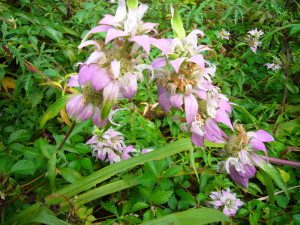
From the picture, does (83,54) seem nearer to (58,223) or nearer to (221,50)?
(221,50)

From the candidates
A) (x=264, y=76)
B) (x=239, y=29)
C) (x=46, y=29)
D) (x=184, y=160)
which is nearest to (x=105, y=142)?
(x=184, y=160)

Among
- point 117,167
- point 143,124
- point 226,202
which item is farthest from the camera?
point 143,124

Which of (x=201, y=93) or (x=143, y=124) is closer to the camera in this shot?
(x=201, y=93)

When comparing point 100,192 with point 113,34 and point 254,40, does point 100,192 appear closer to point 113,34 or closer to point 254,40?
point 113,34

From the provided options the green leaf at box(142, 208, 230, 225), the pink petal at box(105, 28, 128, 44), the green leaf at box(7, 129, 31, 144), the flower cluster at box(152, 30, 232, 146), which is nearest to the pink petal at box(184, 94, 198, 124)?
the flower cluster at box(152, 30, 232, 146)

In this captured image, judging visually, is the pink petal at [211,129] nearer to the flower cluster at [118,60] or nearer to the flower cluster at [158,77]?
the flower cluster at [158,77]

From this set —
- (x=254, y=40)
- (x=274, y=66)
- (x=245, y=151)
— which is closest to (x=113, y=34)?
(x=245, y=151)

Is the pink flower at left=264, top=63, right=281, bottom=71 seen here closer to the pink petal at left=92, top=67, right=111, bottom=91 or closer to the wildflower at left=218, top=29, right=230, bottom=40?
the wildflower at left=218, top=29, right=230, bottom=40

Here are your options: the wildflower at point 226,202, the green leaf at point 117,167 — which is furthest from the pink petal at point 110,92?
the wildflower at point 226,202
